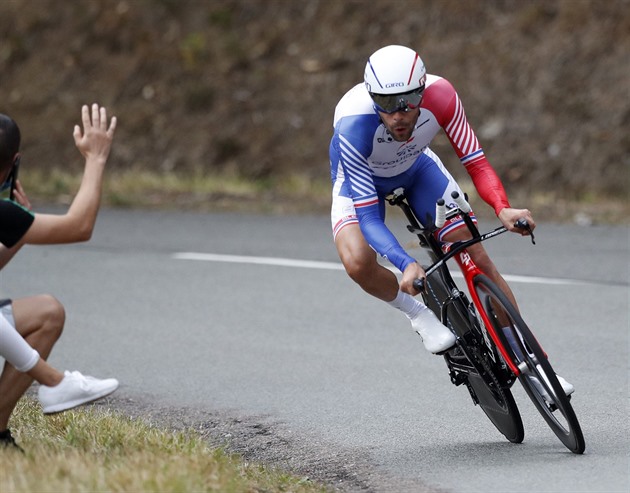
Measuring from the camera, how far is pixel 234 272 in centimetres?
1260

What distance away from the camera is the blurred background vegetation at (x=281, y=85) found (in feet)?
57.7

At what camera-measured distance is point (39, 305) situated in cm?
565

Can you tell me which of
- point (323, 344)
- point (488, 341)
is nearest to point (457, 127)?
point (488, 341)

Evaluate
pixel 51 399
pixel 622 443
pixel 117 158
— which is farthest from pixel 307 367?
pixel 117 158

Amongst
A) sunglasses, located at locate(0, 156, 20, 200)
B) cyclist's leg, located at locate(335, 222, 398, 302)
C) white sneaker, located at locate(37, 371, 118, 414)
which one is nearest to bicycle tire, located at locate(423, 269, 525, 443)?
cyclist's leg, located at locate(335, 222, 398, 302)

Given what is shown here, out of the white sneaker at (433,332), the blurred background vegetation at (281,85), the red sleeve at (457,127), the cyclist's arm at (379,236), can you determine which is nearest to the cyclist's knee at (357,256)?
the cyclist's arm at (379,236)

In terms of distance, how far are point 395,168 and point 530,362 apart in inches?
58.7

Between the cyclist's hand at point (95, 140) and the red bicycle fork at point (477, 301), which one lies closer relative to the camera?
the cyclist's hand at point (95, 140)

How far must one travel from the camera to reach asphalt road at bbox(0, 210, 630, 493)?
6.50m

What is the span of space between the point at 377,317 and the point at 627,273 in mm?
2718

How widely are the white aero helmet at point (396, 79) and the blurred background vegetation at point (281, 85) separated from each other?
31.5ft

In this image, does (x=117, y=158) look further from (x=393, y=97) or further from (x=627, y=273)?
(x=393, y=97)

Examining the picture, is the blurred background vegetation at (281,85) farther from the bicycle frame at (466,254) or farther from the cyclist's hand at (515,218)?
the cyclist's hand at (515,218)

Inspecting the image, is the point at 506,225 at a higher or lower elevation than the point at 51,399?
higher
